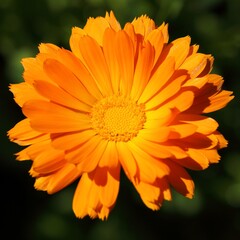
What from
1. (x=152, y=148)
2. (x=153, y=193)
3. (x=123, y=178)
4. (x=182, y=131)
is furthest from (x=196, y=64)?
(x=123, y=178)

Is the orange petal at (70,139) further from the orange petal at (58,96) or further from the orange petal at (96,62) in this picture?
the orange petal at (96,62)

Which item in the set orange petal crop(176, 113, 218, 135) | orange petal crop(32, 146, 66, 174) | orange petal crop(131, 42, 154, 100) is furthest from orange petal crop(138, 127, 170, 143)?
orange petal crop(32, 146, 66, 174)

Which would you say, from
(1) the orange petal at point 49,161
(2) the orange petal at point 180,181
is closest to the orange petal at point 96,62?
(1) the orange petal at point 49,161

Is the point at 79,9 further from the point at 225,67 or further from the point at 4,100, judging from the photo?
the point at 225,67

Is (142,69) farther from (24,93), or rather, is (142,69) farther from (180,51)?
(24,93)

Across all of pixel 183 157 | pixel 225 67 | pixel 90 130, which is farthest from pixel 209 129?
pixel 225 67
